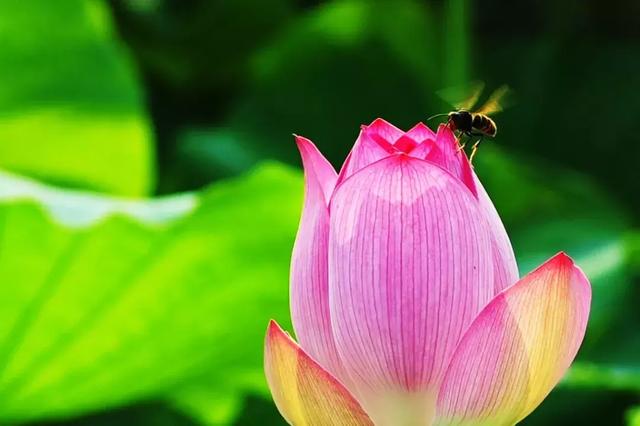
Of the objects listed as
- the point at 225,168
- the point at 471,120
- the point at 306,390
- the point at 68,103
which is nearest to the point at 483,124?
the point at 471,120

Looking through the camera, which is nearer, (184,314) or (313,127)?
(184,314)

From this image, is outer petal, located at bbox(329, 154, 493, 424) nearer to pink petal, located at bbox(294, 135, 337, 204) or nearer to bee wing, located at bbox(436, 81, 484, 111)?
pink petal, located at bbox(294, 135, 337, 204)

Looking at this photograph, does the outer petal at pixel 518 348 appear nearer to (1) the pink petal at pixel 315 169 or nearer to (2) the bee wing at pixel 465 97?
(1) the pink petal at pixel 315 169

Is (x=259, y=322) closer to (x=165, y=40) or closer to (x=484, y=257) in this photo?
(x=484, y=257)

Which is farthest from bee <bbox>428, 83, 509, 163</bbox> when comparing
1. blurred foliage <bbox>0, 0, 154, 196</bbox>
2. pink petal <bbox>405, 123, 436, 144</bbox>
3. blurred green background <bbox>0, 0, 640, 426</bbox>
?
blurred foliage <bbox>0, 0, 154, 196</bbox>

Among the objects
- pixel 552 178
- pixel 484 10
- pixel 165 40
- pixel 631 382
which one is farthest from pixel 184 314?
pixel 484 10

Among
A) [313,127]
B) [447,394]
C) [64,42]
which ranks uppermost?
[313,127]
